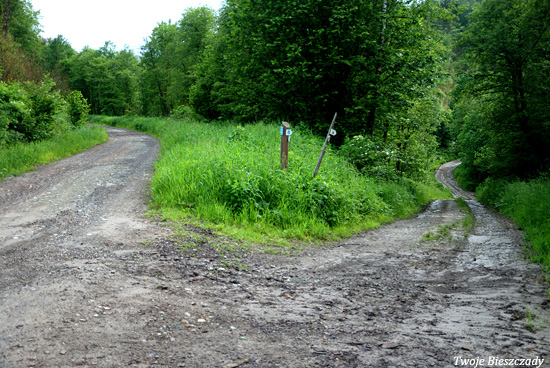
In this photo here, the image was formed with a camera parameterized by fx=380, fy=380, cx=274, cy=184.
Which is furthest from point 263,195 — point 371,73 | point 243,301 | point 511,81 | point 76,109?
point 76,109

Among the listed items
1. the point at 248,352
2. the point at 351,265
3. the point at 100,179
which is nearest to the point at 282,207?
the point at 351,265

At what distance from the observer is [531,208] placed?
11977 mm

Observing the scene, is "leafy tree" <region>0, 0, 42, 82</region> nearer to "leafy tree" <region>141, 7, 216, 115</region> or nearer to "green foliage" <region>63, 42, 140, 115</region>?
"leafy tree" <region>141, 7, 216, 115</region>

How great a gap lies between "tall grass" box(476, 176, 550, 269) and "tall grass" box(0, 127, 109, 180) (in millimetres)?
13318

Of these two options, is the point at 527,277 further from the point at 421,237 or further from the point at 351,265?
A: the point at 421,237

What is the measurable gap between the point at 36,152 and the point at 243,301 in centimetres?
1285

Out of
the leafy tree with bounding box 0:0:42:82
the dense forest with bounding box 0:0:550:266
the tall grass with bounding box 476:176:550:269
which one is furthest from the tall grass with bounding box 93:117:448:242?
the leafy tree with bounding box 0:0:42:82

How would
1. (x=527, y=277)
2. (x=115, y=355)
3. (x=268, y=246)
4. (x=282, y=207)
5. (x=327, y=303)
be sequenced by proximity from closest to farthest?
(x=115, y=355) → (x=327, y=303) → (x=527, y=277) → (x=268, y=246) → (x=282, y=207)

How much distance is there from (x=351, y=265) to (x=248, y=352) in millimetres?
3368

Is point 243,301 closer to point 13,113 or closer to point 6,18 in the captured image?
point 13,113

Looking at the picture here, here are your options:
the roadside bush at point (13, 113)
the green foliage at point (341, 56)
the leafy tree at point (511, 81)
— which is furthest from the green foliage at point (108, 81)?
the leafy tree at point (511, 81)

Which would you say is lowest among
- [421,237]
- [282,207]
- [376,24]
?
[421,237]

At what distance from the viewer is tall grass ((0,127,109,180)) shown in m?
11.9

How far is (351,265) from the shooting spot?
6.23 metres
